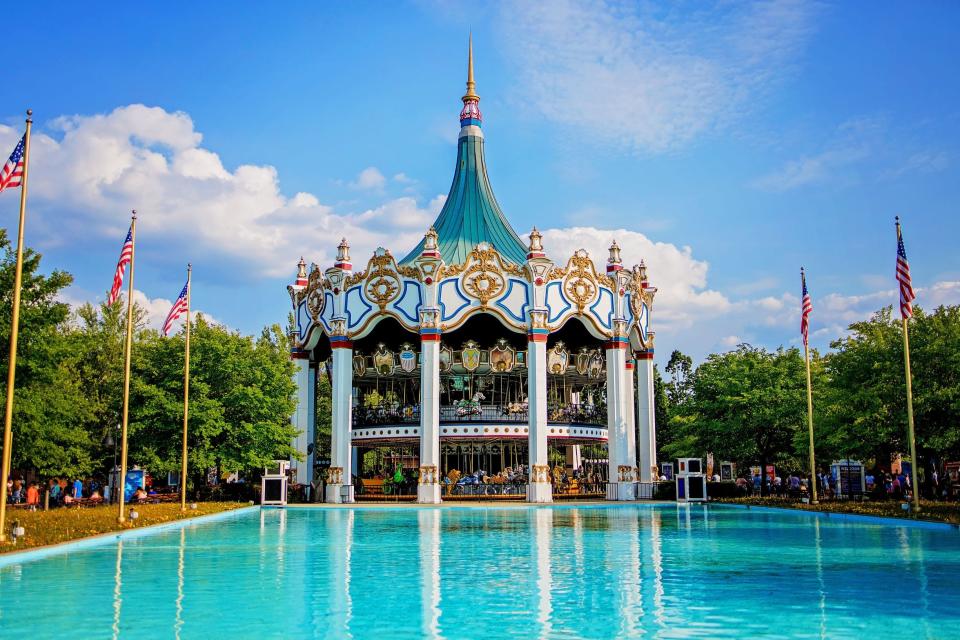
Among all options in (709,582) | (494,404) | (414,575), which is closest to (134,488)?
(494,404)

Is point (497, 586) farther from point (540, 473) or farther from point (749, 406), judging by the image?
point (749, 406)

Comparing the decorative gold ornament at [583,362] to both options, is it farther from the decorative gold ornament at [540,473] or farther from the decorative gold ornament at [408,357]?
the decorative gold ornament at [408,357]

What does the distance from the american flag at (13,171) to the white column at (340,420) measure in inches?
1191

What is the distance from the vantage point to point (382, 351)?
5419cm

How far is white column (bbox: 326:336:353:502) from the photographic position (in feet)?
164

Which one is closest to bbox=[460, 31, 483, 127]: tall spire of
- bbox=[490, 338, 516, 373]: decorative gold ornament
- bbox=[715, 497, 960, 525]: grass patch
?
bbox=[490, 338, 516, 373]: decorative gold ornament

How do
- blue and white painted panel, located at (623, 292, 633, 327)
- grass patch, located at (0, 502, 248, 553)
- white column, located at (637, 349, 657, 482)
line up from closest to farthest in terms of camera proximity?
grass patch, located at (0, 502, 248, 553), blue and white painted panel, located at (623, 292, 633, 327), white column, located at (637, 349, 657, 482)

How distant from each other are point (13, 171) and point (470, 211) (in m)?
37.7

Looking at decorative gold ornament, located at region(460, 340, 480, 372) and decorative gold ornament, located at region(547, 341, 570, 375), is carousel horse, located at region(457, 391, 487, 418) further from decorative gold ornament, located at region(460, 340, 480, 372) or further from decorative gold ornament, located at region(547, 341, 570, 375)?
decorative gold ornament, located at region(547, 341, 570, 375)

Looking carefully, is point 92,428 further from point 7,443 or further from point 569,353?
point 7,443

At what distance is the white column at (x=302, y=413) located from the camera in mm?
53625

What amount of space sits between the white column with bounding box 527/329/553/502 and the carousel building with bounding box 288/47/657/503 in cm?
7

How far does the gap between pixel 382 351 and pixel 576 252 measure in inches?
493

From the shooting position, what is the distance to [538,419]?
48.5 metres
